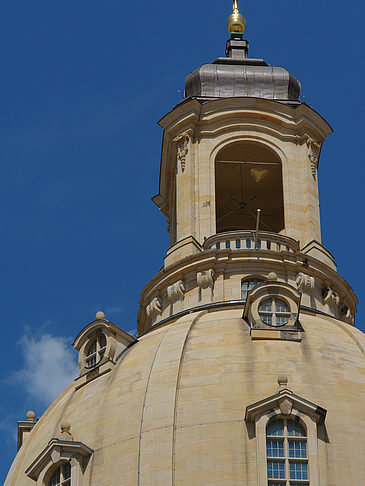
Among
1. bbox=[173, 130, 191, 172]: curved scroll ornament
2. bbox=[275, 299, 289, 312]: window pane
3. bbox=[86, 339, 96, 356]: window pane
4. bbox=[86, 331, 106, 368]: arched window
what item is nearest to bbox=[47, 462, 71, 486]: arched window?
bbox=[86, 331, 106, 368]: arched window

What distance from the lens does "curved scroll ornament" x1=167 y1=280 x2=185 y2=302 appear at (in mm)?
67500

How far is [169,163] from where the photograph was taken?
74.9m

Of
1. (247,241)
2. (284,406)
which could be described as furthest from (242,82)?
(284,406)

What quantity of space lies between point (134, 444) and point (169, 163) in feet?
62.1

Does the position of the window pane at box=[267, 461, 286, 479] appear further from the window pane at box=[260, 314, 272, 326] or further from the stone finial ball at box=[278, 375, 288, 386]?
the window pane at box=[260, 314, 272, 326]

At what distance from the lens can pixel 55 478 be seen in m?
59.9

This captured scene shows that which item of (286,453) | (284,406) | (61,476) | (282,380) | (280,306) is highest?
(280,306)

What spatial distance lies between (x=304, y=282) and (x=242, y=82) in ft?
36.4

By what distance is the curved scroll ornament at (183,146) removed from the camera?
72.8m

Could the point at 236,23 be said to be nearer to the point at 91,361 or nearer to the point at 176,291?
the point at 176,291

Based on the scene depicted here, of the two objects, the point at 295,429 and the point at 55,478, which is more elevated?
the point at 295,429

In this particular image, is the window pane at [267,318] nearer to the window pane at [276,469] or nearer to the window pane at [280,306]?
the window pane at [280,306]

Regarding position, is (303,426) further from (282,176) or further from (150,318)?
(282,176)

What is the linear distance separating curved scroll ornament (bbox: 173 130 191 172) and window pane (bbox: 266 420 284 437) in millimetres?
17111
